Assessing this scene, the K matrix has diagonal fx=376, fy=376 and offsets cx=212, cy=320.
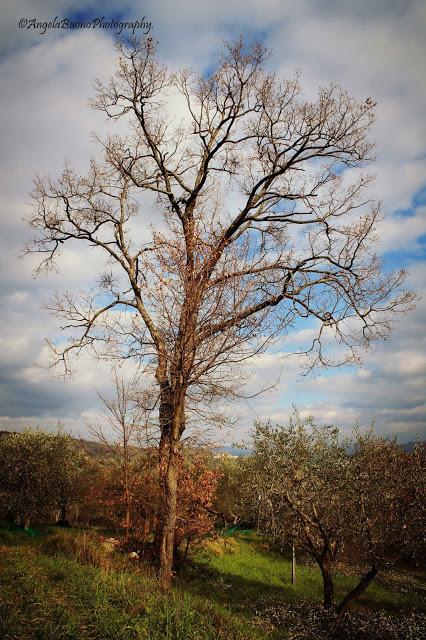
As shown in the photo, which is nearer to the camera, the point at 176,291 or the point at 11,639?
the point at 11,639

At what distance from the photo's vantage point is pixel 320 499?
1265 centimetres

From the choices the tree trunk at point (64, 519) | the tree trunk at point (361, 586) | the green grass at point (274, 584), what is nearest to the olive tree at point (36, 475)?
the tree trunk at point (64, 519)

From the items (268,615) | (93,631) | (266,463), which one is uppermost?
(266,463)

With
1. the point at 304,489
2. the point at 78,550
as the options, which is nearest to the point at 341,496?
the point at 304,489

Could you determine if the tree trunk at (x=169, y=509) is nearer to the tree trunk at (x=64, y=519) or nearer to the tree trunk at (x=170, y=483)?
the tree trunk at (x=170, y=483)

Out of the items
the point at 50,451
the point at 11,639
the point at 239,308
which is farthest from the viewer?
the point at 50,451

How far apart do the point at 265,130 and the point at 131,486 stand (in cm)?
1430

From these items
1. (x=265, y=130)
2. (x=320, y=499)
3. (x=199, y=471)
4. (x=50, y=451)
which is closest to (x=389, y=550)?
(x=320, y=499)

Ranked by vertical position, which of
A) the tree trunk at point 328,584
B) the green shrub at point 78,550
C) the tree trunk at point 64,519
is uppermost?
the green shrub at point 78,550

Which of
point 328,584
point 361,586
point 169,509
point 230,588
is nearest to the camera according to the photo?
point 169,509

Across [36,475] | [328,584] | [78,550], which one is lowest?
[328,584]

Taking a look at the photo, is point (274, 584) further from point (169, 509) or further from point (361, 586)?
point (169, 509)

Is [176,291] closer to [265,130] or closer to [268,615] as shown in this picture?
[265,130]

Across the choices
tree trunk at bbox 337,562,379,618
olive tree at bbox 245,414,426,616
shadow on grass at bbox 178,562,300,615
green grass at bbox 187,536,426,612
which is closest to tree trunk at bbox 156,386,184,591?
olive tree at bbox 245,414,426,616
